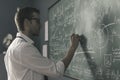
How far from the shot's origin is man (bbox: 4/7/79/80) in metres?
2.06

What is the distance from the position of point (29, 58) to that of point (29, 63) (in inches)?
1.6

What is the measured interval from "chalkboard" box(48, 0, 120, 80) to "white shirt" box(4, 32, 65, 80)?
0.26 m

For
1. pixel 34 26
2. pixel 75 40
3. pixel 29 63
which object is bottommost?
pixel 29 63

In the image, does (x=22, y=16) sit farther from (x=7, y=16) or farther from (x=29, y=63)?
(x=7, y=16)

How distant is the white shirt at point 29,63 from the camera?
2.06 meters

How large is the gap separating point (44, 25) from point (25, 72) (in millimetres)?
2116

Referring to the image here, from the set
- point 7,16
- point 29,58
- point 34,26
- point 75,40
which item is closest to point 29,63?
point 29,58

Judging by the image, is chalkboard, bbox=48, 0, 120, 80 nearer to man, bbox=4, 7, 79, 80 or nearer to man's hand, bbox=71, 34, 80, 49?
man's hand, bbox=71, 34, 80, 49

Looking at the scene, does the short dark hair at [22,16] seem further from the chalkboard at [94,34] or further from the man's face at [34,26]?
the chalkboard at [94,34]

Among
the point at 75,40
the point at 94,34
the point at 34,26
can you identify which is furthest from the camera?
the point at 75,40

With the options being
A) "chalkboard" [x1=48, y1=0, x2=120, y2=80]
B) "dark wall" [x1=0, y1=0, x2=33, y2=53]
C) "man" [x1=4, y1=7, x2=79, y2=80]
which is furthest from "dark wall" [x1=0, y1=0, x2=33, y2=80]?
"man" [x1=4, y1=7, x2=79, y2=80]

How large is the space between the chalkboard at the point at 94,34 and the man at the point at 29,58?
171mm

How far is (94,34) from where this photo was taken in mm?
2051

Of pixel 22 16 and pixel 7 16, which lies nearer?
pixel 22 16
